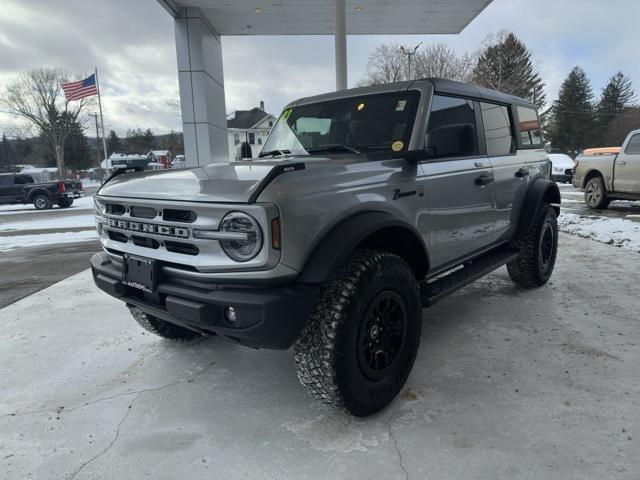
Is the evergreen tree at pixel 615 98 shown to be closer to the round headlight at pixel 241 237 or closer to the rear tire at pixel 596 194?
the rear tire at pixel 596 194

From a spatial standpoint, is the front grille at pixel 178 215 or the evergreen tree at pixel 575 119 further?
the evergreen tree at pixel 575 119

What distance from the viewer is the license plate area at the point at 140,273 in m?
2.36

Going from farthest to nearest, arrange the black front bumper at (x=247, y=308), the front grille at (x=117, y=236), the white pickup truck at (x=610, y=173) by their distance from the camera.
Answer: the white pickup truck at (x=610, y=173)
the front grille at (x=117, y=236)
the black front bumper at (x=247, y=308)

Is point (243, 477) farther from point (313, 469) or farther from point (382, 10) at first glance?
point (382, 10)

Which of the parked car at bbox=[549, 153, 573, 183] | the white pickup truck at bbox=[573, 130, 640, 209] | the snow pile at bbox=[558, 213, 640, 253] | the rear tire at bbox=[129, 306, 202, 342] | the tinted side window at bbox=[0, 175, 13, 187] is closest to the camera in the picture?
the rear tire at bbox=[129, 306, 202, 342]

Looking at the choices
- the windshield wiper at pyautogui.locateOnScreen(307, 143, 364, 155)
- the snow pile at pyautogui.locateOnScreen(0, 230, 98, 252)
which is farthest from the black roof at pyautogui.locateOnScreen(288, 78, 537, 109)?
the snow pile at pyautogui.locateOnScreen(0, 230, 98, 252)

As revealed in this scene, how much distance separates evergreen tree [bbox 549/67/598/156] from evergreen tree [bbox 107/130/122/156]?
7429 centimetres

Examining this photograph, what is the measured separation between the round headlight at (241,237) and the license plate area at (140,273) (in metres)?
0.50

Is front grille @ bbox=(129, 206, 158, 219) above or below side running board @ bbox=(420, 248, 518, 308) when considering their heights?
above

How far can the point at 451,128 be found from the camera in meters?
2.74

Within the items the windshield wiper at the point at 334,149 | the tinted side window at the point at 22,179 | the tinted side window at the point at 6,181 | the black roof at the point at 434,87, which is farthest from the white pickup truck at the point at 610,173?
the tinted side window at the point at 6,181

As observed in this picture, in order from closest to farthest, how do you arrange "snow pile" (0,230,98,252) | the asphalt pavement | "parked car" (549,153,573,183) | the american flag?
the asphalt pavement
"snow pile" (0,230,98,252)
"parked car" (549,153,573,183)
the american flag

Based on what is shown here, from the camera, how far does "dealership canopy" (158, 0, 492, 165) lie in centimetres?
1167

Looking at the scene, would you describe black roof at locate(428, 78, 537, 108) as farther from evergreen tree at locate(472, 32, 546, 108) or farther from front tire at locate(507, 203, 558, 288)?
evergreen tree at locate(472, 32, 546, 108)
